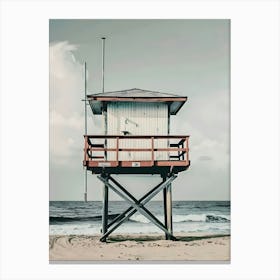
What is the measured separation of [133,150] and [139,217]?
4.39 ft

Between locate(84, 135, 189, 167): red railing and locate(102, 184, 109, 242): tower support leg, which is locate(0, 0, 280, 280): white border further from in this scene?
locate(102, 184, 109, 242): tower support leg

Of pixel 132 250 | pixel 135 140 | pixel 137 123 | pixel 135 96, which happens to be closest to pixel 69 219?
pixel 132 250

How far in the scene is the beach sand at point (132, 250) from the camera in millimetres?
13047

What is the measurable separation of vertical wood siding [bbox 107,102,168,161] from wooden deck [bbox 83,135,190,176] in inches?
1.4

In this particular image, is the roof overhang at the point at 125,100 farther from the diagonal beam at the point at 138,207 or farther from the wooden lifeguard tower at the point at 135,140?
the diagonal beam at the point at 138,207

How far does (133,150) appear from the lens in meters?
13.5

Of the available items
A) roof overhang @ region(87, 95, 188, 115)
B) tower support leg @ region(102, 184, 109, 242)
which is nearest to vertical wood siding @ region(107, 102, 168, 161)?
roof overhang @ region(87, 95, 188, 115)

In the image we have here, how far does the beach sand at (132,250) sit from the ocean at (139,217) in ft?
0.57

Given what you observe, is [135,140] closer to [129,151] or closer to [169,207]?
[129,151]
